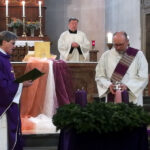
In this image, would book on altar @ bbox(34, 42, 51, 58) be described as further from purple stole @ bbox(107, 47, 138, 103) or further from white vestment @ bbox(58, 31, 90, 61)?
purple stole @ bbox(107, 47, 138, 103)

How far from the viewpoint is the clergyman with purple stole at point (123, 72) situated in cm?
596

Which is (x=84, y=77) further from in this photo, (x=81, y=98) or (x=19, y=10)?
(x=19, y=10)

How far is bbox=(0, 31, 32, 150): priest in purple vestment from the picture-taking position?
211 inches

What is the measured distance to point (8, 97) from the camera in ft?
17.7

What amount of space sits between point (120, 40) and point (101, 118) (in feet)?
6.92

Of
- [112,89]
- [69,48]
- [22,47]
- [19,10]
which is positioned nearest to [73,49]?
[69,48]

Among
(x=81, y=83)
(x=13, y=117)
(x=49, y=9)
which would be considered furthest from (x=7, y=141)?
(x=49, y=9)

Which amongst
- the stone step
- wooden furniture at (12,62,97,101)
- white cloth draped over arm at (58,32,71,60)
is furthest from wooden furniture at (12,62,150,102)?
the stone step

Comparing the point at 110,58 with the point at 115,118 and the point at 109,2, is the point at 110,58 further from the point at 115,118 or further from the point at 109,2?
the point at 109,2

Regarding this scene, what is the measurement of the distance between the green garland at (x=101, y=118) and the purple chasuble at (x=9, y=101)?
59.0 inches

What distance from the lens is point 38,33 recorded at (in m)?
13.0

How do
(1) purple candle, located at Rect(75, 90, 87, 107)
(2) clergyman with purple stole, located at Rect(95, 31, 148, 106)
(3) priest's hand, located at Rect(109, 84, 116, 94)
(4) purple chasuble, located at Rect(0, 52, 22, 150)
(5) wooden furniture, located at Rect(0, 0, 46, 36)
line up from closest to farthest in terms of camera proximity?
(1) purple candle, located at Rect(75, 90, 87, 107), (4) purple chasuble, located at Rect(0, 52, 22, 150), (3) priest's hand, located at Rect(109, 84, 116, 94), (2) clergyman with purple stole, located at Rect(95, 31, 148, 106), (5) wooden furniture, located at Rect(0, 0, 46, 36)

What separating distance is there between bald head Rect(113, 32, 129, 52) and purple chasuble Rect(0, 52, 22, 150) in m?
1.21

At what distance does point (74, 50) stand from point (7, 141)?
16.4 ft
